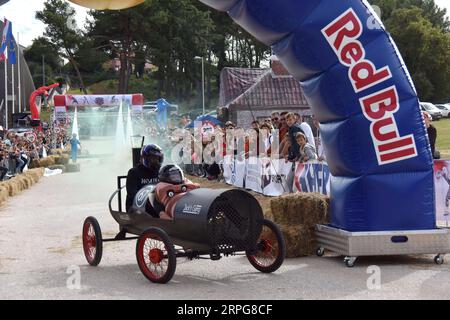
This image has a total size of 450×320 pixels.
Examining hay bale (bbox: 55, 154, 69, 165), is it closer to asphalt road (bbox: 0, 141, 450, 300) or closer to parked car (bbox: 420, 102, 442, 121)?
asphalt road (bbox: 0, 141, 450, 300)

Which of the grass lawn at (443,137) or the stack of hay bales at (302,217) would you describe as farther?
the grass lawn at (443,137)

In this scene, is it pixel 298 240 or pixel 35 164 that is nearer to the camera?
pixel 298 240

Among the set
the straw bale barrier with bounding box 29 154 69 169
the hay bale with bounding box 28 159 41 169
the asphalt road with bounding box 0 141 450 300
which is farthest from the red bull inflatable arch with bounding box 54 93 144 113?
the asphalt road with bounding box 0 141 450 300

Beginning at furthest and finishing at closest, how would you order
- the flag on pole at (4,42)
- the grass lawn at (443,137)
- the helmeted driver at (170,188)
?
1. the flag on pole at (4,42)
2. the grass lawn at (443,137)
3. the helmeted driver at (170,188)

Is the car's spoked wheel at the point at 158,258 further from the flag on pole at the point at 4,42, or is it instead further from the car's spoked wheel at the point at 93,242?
the flag on pole at the point at 4,42

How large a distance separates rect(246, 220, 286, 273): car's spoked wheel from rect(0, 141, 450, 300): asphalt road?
0.13 metres

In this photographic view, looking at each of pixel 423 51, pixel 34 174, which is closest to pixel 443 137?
pixel 34 174

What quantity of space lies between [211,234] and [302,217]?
2338 millimetres

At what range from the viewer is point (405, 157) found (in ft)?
31.1

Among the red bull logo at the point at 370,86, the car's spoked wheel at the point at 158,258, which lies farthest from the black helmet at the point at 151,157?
the red bull logo at the point at 370,86

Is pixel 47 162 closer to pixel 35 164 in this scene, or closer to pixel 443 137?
pixel 35 164

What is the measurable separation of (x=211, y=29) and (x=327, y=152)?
73.0 meters

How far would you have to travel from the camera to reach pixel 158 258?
8.44m

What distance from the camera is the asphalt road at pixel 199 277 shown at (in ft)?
25.6
